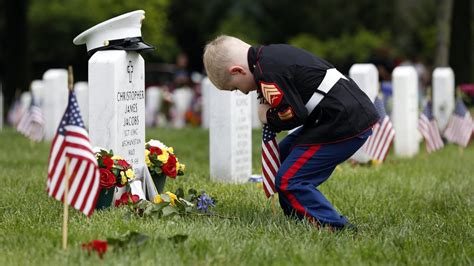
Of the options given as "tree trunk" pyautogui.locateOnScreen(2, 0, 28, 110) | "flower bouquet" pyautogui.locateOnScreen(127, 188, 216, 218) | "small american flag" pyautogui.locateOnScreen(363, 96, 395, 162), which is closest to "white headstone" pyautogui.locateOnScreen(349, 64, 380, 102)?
"small american flag" pyautogui.locateOnScreen(363, 96, 395, 162)

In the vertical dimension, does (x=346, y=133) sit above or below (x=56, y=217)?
above

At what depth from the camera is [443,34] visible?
Answer: 77.7 ft

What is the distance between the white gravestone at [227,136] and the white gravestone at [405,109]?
4381 millimetres

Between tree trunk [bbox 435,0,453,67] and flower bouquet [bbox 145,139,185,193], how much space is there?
16.6 m

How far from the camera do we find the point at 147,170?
7.38 metres

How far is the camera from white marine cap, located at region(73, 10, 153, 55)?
7238 millimetres

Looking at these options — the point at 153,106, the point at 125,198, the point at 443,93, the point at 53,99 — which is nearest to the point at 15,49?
the point at 153,106

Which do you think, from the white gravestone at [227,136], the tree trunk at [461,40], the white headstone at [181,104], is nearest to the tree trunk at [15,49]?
the white headstone at [181,104]

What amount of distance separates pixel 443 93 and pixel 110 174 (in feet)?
34.0

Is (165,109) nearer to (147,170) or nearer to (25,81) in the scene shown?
(25,81)

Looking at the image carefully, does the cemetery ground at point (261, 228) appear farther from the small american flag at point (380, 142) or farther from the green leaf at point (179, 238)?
the small american flag at point (380, 142)

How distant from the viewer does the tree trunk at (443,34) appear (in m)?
23.4

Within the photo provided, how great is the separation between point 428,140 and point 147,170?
19.1ft

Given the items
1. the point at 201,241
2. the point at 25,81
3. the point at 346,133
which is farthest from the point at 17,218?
the point at 25,81
